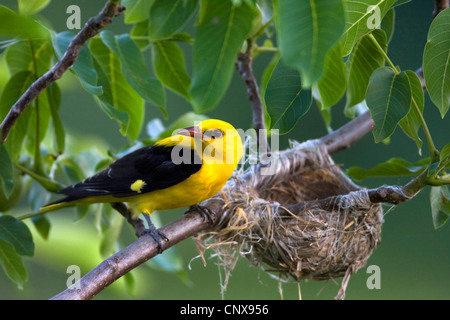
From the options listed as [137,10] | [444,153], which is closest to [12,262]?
[137,10]

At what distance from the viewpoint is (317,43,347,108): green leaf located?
140cm

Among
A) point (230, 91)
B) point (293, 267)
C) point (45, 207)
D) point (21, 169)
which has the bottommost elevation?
point (293, 267)

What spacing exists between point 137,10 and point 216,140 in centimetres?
76

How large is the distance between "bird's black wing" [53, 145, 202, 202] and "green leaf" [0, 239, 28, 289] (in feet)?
1.11

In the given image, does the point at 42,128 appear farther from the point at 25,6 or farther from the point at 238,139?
the point at 238,139

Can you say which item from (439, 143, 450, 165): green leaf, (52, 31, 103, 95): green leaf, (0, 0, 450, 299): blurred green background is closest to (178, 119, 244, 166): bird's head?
(52, 31, 103, 95): green leaf

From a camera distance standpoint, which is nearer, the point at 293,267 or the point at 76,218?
the point at 293,267

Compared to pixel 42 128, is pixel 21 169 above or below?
below

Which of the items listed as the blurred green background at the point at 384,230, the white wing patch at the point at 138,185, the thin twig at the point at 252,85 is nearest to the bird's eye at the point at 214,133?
the thin twig at the point at 252,85

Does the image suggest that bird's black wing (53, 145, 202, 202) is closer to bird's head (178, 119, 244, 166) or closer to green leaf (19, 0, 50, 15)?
bird's head (178, 119, 244, 166)

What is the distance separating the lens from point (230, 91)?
6.21 m
